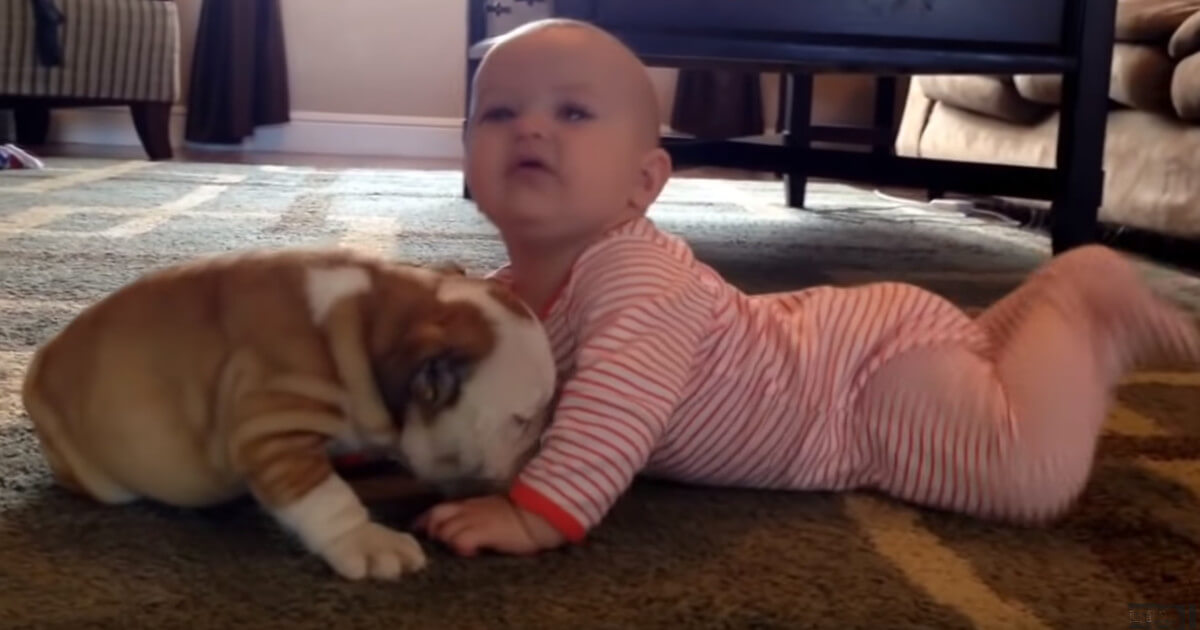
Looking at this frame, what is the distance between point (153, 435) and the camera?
0.60 m

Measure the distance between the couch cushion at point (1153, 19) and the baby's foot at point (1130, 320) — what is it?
1.09 meters

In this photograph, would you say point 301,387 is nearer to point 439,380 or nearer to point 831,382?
point 439,380

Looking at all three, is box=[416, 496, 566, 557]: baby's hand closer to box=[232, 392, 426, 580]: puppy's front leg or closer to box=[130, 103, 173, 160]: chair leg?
box=[232, 392, 426, 580]: puppy's front leg

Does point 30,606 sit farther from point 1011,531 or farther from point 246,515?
point 1011,531

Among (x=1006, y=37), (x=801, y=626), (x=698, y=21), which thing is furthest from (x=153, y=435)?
(x=1006, y=37)

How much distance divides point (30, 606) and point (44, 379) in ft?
0.57

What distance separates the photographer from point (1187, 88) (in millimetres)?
1556

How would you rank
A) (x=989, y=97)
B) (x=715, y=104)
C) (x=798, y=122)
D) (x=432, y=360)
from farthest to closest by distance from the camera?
(x=715, y=104)
(x=798, y=122)
(x=989, y=97)
(x=432, y=360)

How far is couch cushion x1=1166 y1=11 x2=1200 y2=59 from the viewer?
158cm

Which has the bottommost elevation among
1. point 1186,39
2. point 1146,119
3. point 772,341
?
point 772,341

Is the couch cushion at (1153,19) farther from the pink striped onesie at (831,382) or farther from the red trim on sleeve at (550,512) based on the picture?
the red trim on sleeve at (550,512)

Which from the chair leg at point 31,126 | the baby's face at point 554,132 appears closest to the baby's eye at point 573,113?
the baby's face at point 554,132

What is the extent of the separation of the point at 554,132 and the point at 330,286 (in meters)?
0.20

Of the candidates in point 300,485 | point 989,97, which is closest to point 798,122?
point 989,97
